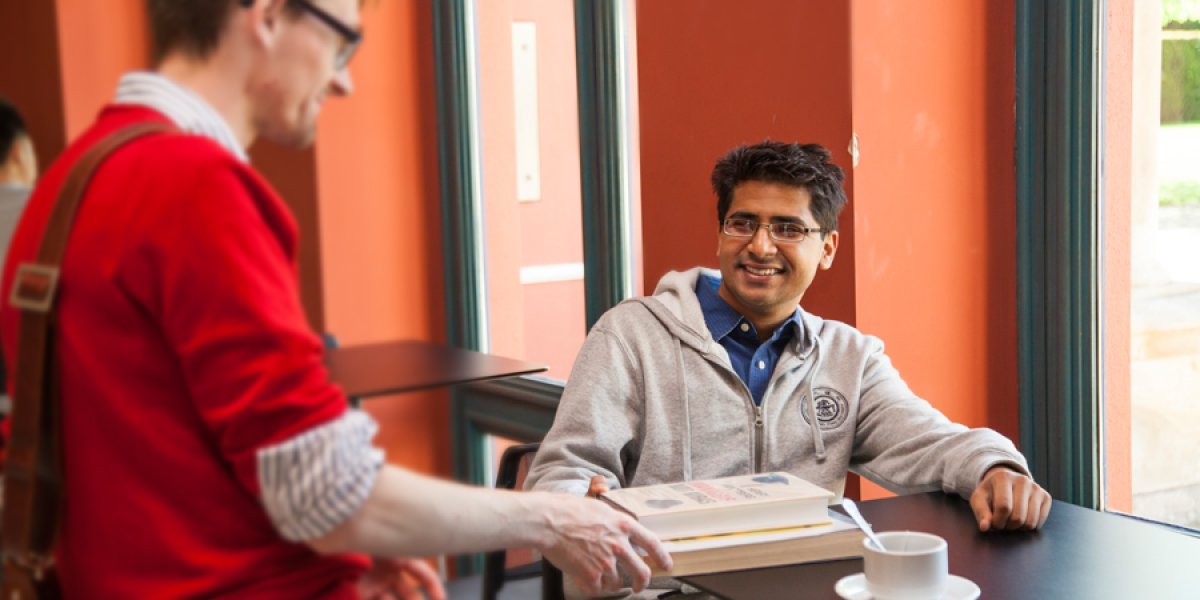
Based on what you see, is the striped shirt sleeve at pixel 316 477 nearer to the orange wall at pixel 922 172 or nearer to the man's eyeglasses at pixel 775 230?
the man's eyeglasses at pixel 775 230

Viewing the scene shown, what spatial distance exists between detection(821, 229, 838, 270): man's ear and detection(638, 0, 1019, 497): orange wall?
11 centimetres

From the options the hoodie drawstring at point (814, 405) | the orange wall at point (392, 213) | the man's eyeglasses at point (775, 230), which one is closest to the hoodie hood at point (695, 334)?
the hoodie drawstring at point (814, 405)

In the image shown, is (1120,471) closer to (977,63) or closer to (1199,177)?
(1199,177)

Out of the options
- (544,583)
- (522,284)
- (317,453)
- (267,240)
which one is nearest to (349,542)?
(317,453)

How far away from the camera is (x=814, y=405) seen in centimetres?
168

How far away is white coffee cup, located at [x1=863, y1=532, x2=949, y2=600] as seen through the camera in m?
1.04

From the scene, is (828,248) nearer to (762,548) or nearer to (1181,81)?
(1181,81)

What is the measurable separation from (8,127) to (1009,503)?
1635 millimetres

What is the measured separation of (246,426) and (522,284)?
8.72 feet

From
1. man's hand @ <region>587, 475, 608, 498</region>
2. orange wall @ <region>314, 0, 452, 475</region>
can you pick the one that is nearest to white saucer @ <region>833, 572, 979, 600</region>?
man's hand @ <region>587, 475, 608, 498</region>

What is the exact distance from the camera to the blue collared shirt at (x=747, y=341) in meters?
1.73

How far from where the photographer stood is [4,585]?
0.70 meters

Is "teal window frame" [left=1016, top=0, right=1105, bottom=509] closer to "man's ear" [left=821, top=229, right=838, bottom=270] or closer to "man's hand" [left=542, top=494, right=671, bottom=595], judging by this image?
"man's ear" [left=821, top=229, right=838, bottom=270]

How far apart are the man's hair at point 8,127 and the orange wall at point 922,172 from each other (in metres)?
1.27
